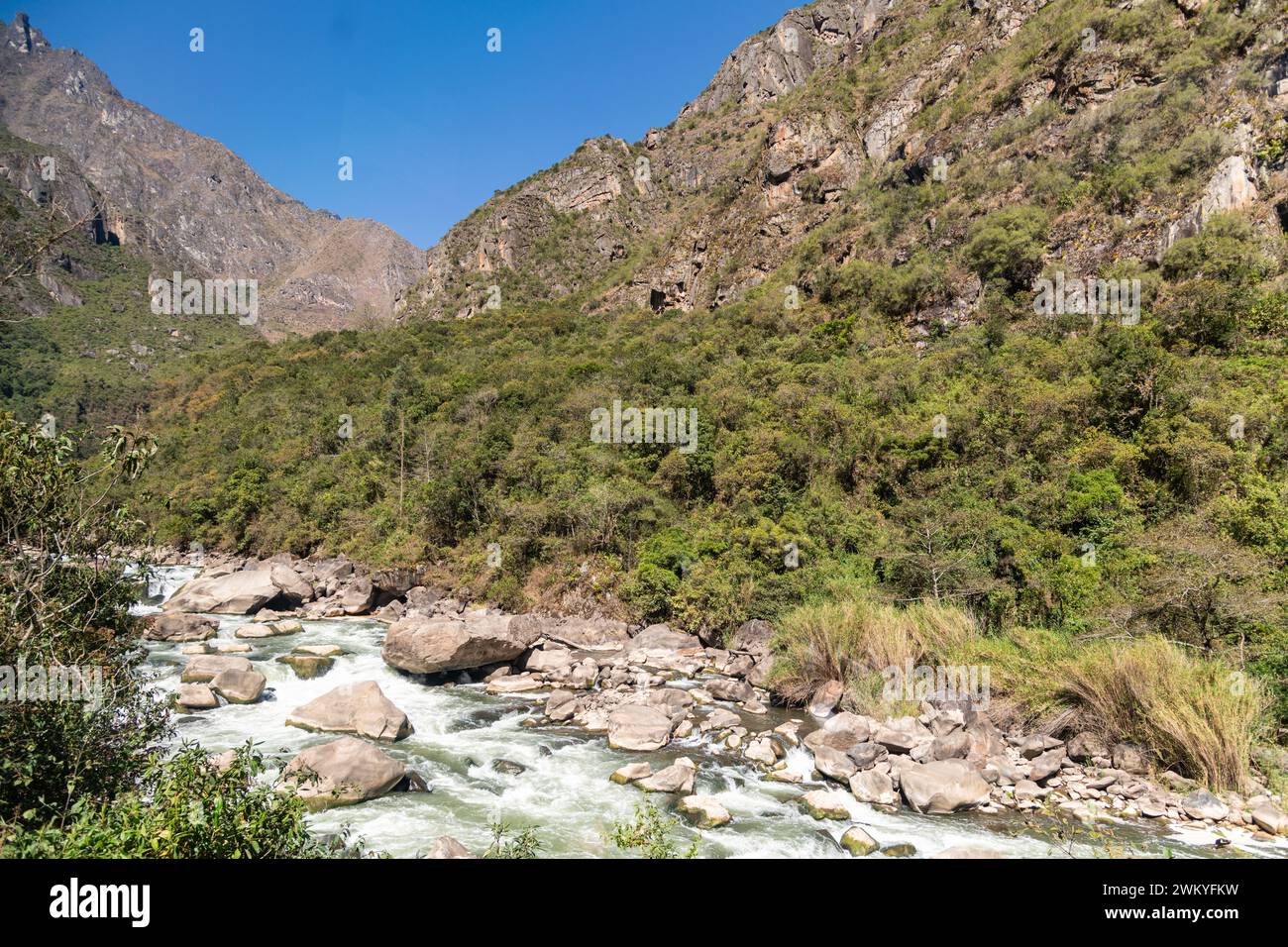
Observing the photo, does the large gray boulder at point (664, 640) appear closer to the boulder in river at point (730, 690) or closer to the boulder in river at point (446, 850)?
the boulder in river at point (730, 690)

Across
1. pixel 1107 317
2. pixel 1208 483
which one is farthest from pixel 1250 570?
pixel 1107 317

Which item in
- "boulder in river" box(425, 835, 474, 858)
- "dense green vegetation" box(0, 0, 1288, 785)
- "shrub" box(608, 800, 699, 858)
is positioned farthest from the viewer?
"dense green vegetation" box(0, 0, 1288, 785)

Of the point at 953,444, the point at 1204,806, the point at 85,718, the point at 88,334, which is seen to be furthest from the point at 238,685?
the point at 88,334

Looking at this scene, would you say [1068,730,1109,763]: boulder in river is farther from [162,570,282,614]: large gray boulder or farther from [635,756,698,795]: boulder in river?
[162,570,282,614]: large gray boulder

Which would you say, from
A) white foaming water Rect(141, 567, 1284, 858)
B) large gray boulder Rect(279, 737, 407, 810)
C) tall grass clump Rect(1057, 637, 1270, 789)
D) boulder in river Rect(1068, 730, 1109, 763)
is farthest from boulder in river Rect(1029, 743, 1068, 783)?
large gray boulder Rect(279, 737, 407, 810)

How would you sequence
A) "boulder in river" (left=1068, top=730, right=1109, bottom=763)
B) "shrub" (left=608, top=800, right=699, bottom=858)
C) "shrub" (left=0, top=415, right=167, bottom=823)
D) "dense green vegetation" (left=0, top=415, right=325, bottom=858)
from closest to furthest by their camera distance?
"dense green vegetation" (left=0, top=415, right=325, bottom=858), "shrub" (left=0, top=415, right=167, bottom=823), "shrub" (left=608, top=800, right=699, bottom=858), "boulder in river" (left=1068, top=730, right=1109, bottom=763)

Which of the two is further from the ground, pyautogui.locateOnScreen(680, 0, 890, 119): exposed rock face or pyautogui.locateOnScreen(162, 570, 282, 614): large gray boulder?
pyautogui.locateOnScreen(680, 0, 890, 119): exposed rock face

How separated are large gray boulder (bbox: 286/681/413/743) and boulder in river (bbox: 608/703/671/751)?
14.5 ft

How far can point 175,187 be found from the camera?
590 feet

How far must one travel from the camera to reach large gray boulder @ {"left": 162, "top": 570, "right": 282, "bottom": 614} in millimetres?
22469

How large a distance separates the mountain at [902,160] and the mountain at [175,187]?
85843 mm

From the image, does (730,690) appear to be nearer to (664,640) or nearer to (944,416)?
(664,640)

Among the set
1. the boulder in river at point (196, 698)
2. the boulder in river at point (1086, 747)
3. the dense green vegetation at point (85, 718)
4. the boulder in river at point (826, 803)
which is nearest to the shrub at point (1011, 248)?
the boulder in river at point (1086, 747)
